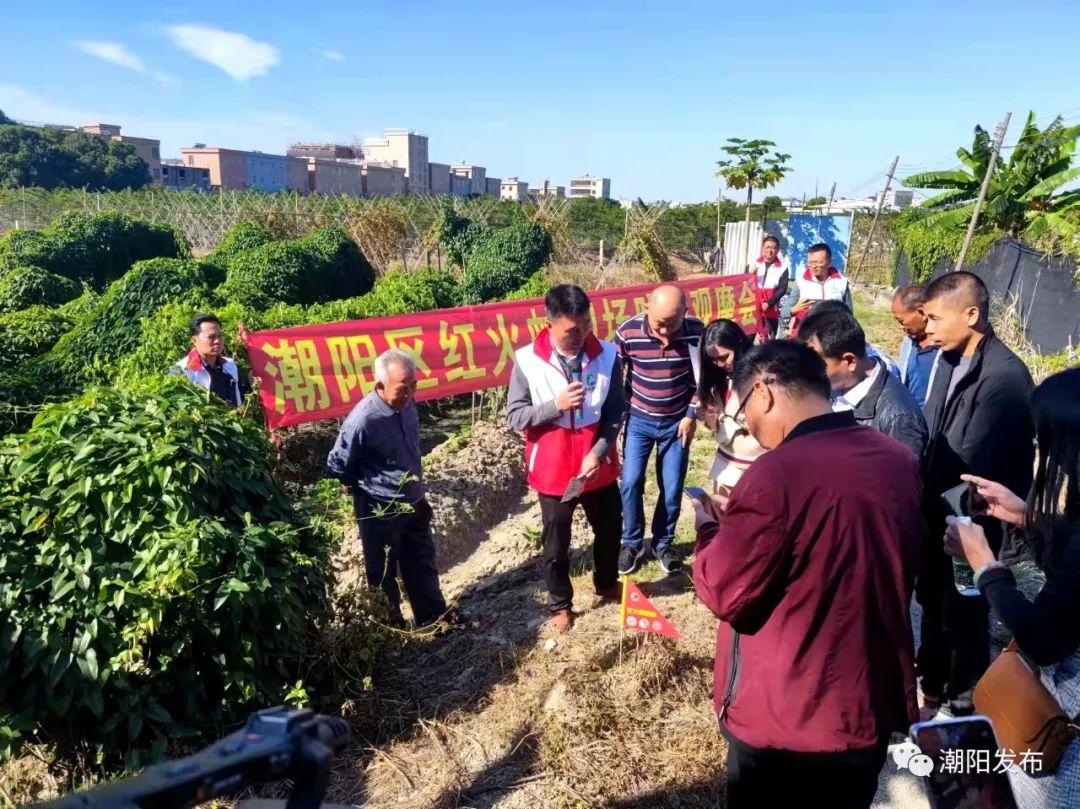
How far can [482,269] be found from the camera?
557 inches

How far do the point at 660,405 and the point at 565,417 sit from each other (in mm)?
849

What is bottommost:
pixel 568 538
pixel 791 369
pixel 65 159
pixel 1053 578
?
pixel 568 538

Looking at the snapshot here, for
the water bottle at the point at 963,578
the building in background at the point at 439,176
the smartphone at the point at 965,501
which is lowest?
the water bottle at the point at 963,578

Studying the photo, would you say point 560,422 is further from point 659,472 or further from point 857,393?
point 857,393

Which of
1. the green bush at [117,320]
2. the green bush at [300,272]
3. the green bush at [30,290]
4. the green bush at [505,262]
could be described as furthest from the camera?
the green bush at [505,262]

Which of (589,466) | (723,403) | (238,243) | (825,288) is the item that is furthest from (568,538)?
(238,243)

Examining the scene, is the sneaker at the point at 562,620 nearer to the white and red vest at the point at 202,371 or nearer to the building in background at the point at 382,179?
the white and red vest at the point at 202,371

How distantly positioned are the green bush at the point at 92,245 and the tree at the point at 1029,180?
1809 cm

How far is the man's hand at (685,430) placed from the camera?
4164 mm

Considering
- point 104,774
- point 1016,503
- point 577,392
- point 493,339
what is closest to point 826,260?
point 493,339

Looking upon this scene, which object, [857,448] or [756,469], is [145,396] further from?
[857,448]

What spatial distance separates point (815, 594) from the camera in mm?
1673

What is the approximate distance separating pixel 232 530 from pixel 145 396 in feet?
2.34

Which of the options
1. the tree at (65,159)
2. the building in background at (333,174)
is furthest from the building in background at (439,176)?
the tree at (65,159)
